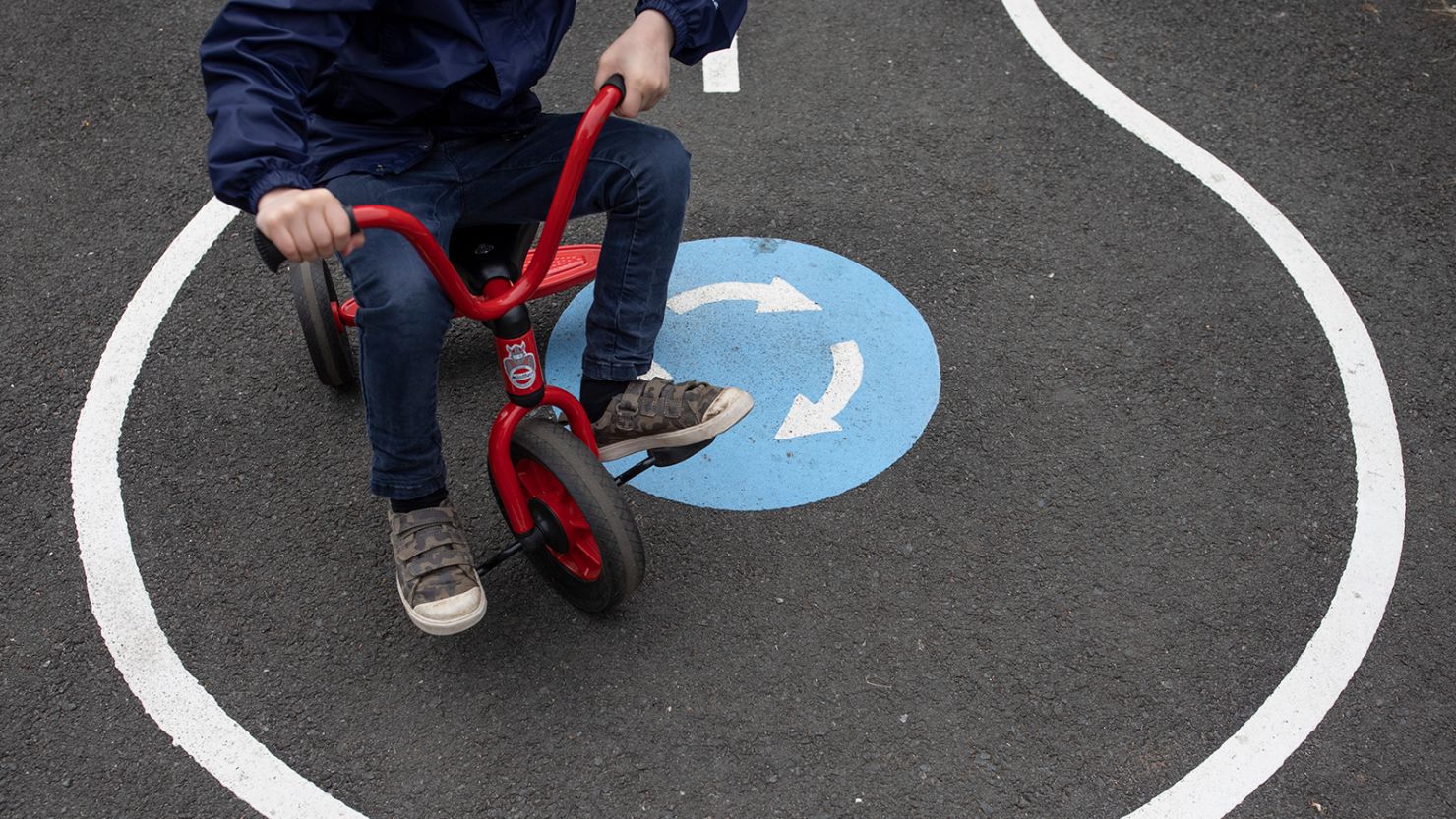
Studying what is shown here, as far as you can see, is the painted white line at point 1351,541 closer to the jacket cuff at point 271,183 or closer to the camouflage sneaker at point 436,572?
the camouflage sneaker at point 436,572

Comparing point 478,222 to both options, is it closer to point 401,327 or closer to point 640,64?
point 401,327

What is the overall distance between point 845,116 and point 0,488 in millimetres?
3066

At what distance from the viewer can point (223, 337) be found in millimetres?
3723

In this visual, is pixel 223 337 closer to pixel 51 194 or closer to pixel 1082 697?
pixel 51 194

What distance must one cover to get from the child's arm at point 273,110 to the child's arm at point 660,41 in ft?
1.77

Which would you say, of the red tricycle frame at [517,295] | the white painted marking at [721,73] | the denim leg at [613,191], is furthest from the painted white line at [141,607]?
the white painted marking at [721,73]

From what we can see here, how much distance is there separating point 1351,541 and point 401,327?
2510 millimetres

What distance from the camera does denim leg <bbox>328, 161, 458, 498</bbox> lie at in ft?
8.15

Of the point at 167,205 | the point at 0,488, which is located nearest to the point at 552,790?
the point at 0,488

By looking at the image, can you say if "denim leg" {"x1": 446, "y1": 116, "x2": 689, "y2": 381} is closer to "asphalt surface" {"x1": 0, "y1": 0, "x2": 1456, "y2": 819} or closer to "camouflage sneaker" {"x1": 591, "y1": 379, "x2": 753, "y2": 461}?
"camouflage sneaker" {"x1": 591, "y1": 379, "x2": 753, "y2": 461}

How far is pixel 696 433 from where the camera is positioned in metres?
2.98

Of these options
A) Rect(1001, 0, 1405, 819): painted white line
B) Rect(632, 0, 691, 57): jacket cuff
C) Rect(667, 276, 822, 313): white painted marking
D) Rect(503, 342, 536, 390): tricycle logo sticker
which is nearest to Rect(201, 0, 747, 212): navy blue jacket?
Rect(632, 0, 691, 57): jacket cuff

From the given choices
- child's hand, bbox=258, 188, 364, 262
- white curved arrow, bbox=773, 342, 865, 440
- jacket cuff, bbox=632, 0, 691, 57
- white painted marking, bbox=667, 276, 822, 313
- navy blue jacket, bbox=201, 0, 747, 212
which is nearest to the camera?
child's hand, bbox=258, 188, 364, 262

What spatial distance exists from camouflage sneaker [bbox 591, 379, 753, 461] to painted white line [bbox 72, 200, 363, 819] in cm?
108
